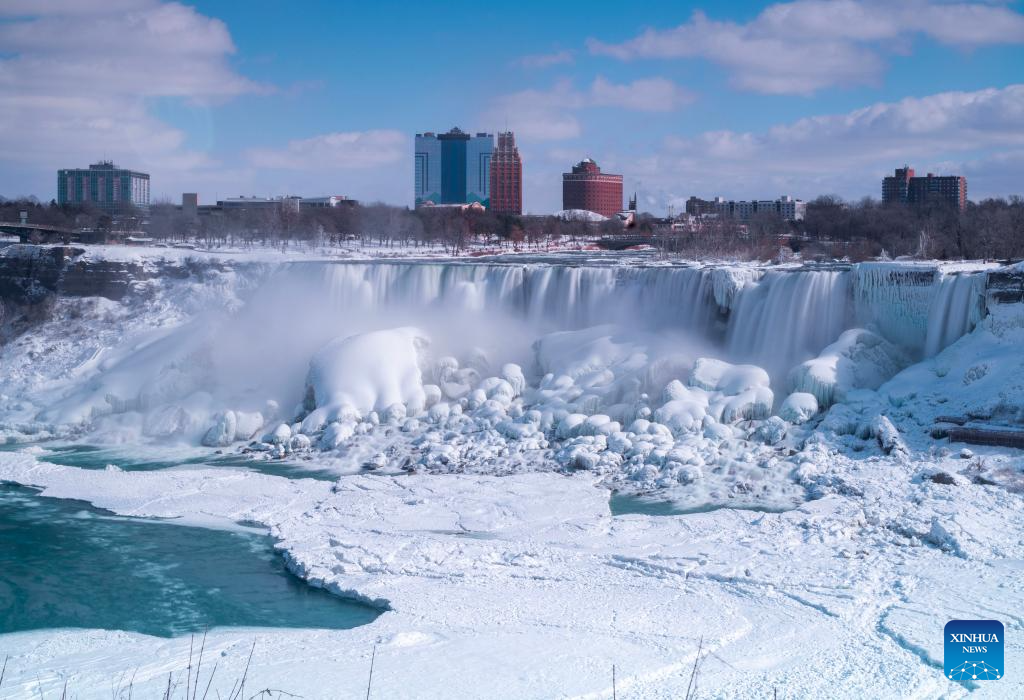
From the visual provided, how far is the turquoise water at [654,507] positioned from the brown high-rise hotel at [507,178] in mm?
106113

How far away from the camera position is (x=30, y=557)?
11430 mm

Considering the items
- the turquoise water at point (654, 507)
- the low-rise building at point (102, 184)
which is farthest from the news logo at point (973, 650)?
the low-rise building at point (102, 184)

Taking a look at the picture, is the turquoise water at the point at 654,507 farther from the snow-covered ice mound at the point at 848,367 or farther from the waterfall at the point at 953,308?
the waterfall at the point at 953,308

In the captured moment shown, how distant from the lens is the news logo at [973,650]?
7340mm

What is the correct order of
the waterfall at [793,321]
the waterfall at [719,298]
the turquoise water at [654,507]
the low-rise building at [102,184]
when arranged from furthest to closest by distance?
1. the low-rise building at [102,184]
2. the waterfall at [793,321]
3. the waterfall at [719,298]
4. the turquoise water at [654,507]

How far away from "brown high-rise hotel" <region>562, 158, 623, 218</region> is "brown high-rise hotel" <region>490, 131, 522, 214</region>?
20.7 feet

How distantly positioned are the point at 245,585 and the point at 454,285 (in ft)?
47.6

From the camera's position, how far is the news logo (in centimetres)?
→ 734

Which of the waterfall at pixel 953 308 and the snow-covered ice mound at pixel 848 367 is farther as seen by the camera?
the waterfall at pixel 953 308

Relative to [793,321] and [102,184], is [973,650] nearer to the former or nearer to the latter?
[793,321]

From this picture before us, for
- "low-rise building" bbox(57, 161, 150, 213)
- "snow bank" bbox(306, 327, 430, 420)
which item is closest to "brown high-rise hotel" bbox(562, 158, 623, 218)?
"low-rise building" bbox(57, 161, 150, 213)

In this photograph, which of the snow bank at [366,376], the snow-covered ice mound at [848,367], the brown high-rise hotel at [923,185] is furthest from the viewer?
the brown high-rise hotel at [923,185]

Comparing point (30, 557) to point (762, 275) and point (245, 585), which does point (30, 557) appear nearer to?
point (245, 585)

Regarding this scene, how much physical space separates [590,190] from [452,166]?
20061 millimetres
